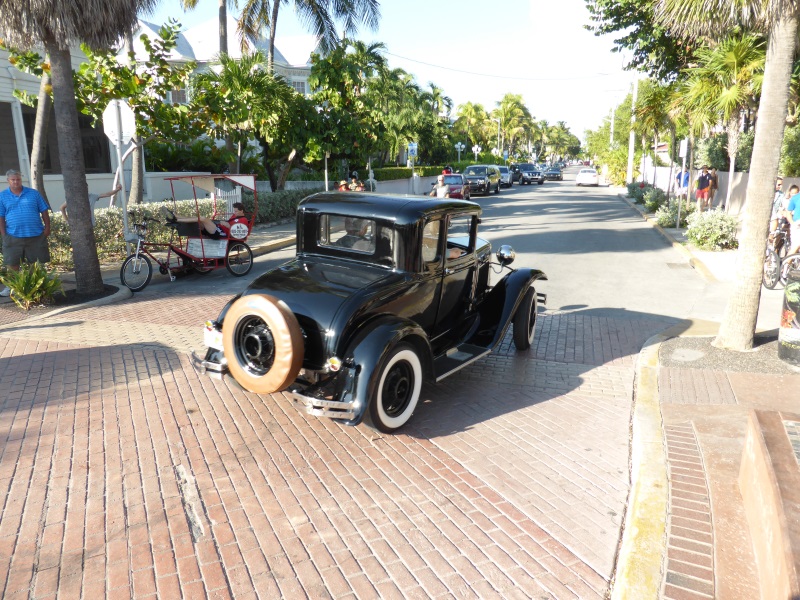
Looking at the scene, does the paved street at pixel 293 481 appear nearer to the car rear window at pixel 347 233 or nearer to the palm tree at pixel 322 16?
the car rear window at pixel 347 233

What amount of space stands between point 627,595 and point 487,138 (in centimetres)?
7607

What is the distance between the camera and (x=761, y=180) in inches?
255

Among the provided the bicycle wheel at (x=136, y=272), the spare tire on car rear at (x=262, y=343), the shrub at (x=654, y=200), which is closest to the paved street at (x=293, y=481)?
the spare tire on car rear at (x=262, y=343)

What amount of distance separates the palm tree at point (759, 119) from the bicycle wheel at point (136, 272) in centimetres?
849

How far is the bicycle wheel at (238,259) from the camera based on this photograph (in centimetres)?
1147

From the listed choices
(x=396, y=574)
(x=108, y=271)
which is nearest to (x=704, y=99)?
(x=108, y=271)

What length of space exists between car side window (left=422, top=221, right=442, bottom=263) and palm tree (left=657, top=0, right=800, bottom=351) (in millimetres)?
3593

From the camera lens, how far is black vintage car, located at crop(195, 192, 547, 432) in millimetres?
4496

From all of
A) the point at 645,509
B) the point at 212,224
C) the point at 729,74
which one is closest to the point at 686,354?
the point at 645,509

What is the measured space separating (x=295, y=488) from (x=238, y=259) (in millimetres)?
8196

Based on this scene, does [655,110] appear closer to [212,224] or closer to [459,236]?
[212,224]

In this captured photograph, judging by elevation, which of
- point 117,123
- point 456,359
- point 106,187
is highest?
point 117,123

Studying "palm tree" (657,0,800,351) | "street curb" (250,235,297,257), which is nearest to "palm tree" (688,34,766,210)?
"palm tree" (657,0,800,351)

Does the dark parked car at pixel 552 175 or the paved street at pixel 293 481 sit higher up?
the dark parked car at pixel 552 175
